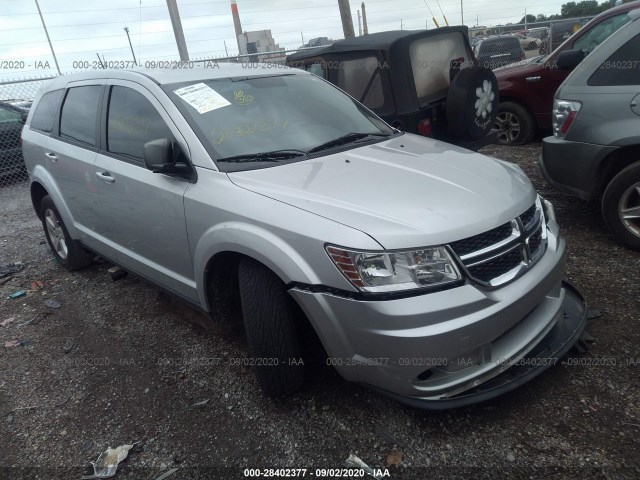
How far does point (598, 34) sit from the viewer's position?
6.01 m

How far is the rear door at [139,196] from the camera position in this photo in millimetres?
2770

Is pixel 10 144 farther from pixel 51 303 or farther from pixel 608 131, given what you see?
pixel 608 131

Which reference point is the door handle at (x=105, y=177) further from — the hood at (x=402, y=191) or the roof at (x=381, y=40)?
the roof at (x=381, y=40)

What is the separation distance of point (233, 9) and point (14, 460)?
36.7 ft

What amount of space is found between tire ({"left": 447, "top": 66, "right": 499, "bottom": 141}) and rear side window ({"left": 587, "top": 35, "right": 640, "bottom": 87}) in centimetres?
101

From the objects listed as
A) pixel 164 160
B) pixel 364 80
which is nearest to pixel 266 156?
pixel 164 160

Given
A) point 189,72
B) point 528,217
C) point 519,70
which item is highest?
point 189,72

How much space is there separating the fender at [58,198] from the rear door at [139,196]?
23.7 inches

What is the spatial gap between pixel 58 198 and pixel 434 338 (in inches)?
138

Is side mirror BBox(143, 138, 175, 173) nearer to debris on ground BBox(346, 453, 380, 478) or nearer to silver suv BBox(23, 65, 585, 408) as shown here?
silver suv BBox(23, 65, 585, 408)

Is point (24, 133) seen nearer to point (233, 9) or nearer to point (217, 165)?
point (217, 165)

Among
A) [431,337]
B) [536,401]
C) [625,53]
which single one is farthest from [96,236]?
[625,53]

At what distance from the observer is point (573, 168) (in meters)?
3.86

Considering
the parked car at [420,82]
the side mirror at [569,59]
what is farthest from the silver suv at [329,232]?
the side mirror at [569,59]
